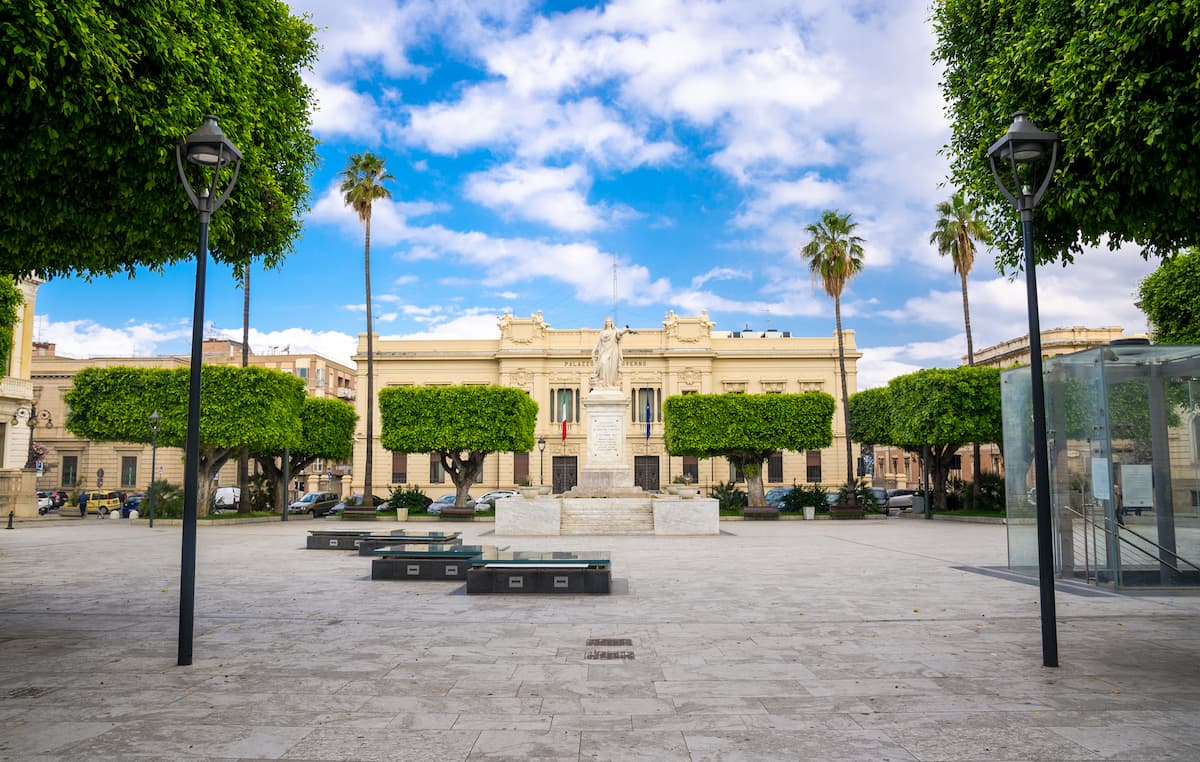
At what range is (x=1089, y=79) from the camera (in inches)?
293

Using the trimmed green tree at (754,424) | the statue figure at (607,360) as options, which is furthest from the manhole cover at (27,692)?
the trimmed green tree at (754,424)

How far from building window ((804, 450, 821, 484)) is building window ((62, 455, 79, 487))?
174 ft

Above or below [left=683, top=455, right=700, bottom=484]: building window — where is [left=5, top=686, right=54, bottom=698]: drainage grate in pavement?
below

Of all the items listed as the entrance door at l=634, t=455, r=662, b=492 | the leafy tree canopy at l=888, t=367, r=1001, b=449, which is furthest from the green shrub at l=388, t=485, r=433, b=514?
the leafy tree canopy at l=888, t=367, r=1001, b=449

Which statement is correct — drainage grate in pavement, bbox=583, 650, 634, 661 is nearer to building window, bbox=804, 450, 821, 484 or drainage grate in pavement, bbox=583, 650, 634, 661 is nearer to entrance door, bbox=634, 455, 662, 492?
entrance door, bbox=634, 455, 662, 492

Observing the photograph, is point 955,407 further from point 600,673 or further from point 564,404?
point 600,673

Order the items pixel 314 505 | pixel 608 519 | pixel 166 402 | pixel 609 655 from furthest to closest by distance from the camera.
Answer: pixel 314 505 → pixel 166 402 → pixel 608 519 → pixel 609 655

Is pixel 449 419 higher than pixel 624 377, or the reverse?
pixel 624 377

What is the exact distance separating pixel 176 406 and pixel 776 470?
133 feet

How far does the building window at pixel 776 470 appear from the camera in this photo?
59031mm

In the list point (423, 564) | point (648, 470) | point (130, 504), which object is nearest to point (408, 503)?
point (130, 504)

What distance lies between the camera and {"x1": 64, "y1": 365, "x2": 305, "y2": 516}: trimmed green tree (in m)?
32.7

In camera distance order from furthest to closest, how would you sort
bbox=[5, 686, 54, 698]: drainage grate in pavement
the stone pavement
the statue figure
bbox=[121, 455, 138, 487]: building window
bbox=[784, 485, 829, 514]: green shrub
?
bbox=[121, 455, 138, 487]: building window
bbox=[784, 485, 829, 514]: green shrub
the statue figure
bbox=[5, 686, 54, 698]: drainage grate in pavement
the stone pavement

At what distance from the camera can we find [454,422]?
39.2 m
